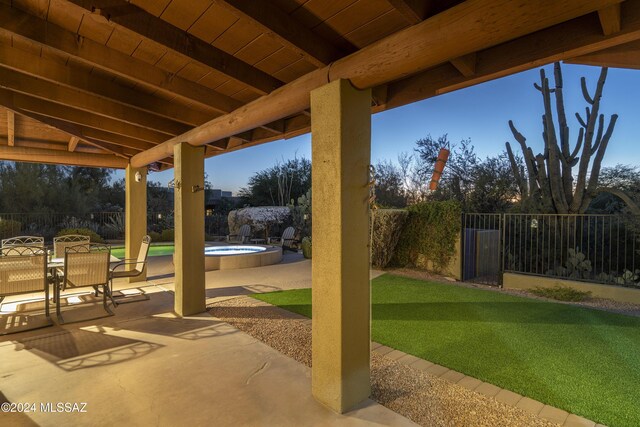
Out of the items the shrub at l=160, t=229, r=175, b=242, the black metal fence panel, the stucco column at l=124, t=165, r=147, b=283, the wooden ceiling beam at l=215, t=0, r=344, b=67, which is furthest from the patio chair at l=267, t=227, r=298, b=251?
the wooden ceiling beam at l=215, t=0, r=344, b=67

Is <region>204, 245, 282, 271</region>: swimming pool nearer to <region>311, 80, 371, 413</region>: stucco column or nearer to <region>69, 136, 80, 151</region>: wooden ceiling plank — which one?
<region>69, 136, 80, 151</region>: wooden ceiling plank

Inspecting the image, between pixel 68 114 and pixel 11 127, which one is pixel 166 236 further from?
pixel 68 114

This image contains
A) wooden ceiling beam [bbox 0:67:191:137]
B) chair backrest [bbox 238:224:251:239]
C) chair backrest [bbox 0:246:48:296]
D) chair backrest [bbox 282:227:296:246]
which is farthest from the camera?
chair backrest [bbox 238:224:251:239]

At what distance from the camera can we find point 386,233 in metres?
8.67

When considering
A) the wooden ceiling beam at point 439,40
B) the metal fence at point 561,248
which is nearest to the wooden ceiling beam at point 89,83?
the wooden ceiling beam at point 439,40

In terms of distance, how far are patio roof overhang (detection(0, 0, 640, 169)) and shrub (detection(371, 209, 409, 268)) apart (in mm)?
5587

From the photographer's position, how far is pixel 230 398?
268 cm

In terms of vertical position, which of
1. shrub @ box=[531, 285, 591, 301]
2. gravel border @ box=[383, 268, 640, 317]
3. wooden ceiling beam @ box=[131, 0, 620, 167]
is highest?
wooden ceiling beam @ box=[131, 0, 620, 167]

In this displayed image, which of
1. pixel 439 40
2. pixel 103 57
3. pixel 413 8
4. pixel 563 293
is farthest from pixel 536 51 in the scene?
pixel 563 293

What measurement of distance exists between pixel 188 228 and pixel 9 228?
13.1m

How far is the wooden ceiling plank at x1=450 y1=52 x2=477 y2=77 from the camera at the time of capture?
242 cm

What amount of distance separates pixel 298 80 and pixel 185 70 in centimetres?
120

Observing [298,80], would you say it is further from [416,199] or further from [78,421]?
[416,199]

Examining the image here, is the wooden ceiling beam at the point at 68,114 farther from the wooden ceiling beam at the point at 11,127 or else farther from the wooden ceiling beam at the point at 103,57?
the wooden ceiling beam at the point at 103,57
